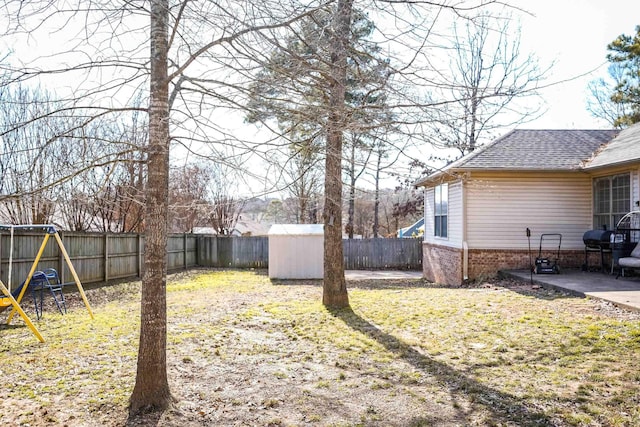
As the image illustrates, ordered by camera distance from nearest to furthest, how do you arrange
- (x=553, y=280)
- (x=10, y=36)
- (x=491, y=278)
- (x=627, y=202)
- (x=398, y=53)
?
(x=10, y=36) < (x=398, y=53) < (x=553, y=280) < (x=627, y=202) < (x=491, y=278)

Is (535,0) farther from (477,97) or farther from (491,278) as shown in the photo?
(491,278)

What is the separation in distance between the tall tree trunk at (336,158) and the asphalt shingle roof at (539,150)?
411cm

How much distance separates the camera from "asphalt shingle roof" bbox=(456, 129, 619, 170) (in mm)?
10898

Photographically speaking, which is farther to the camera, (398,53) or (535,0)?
(398,53)

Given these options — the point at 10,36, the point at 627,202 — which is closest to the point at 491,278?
the point at 627,202

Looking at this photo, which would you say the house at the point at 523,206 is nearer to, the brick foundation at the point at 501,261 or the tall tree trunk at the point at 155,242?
the brick foundation at the point at 501,261

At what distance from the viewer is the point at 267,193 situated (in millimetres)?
4145

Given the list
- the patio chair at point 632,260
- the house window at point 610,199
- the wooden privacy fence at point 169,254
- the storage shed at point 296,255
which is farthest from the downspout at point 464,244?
the wooden privacy fence at point 169,254

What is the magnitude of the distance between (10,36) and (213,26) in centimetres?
152

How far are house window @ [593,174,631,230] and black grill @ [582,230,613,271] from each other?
15.9 inches

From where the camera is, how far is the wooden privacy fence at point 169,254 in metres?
10.2

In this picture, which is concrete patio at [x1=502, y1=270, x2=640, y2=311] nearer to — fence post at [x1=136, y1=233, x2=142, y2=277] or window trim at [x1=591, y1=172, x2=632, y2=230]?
window trim at [x1=591, y1=172, x2=632, y2=230]

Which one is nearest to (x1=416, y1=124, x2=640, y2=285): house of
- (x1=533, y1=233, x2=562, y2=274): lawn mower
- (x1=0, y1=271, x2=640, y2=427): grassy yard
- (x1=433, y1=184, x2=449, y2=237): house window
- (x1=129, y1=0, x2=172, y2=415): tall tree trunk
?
(x1=533, y1=233, x2=562, y2=274): lawn mower

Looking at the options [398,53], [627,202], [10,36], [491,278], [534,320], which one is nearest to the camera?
[10,36]
